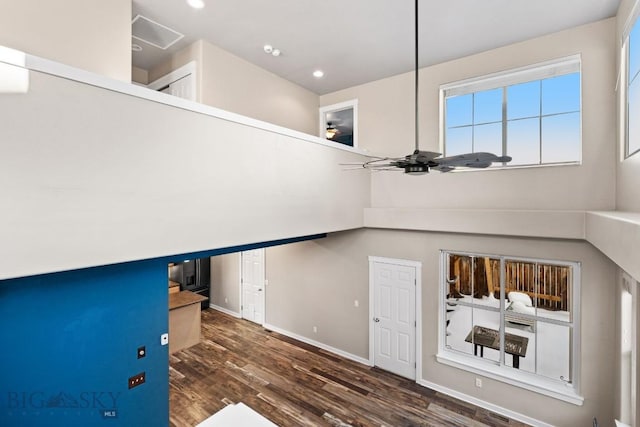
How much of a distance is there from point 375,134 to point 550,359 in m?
4.69

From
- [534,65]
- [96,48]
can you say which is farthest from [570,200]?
[96,48]

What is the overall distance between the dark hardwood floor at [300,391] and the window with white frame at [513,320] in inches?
29.7

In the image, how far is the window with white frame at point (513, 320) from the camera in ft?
13.6

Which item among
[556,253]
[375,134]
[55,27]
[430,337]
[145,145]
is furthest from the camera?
[375,134]

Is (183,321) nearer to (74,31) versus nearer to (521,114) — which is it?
(74,31)

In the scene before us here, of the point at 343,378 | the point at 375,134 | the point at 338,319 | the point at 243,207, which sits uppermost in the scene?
the point at 375,134

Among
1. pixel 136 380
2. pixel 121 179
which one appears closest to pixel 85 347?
pixel 136 380

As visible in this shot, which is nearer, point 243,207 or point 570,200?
point 243,207

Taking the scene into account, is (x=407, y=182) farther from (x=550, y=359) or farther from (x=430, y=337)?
(x=550, y=359)

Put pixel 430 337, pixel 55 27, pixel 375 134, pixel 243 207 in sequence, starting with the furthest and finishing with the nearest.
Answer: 1. pixel 375 134
2. pixel 430 337
3. pixel 243 207
4. pixel 55 27

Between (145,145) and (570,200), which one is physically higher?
(145,145)

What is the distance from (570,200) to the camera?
4.13 m

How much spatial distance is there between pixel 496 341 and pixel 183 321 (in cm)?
607

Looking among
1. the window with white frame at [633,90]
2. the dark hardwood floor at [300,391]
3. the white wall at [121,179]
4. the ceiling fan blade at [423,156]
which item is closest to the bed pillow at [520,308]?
the dark hardwood floor at [300,391]
